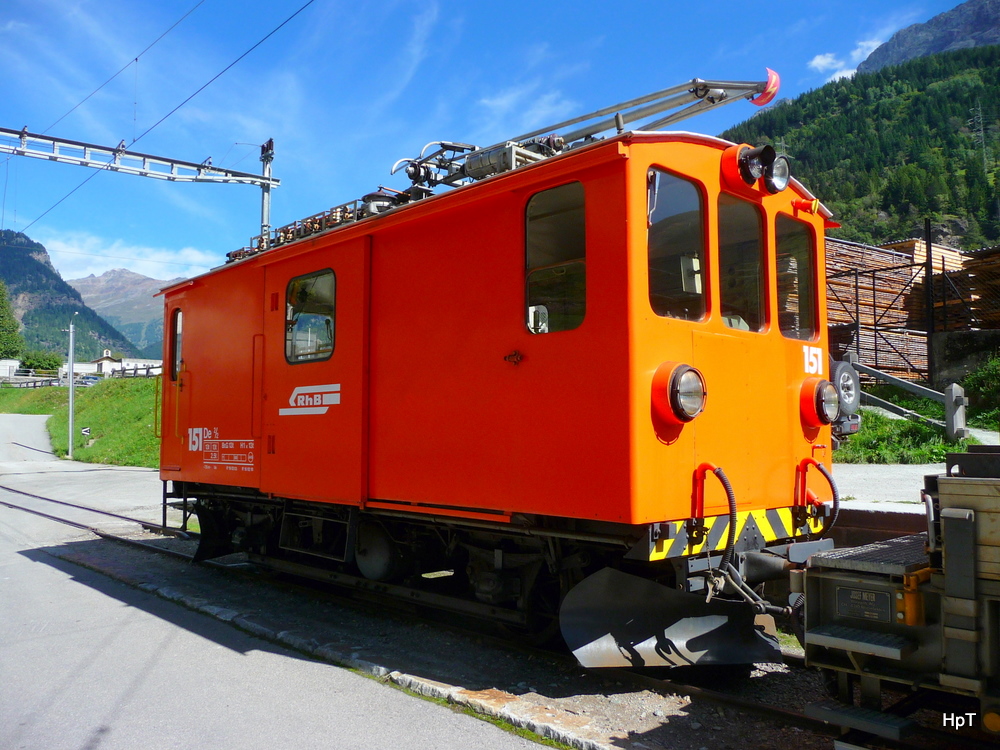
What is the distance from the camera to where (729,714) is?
160 inches

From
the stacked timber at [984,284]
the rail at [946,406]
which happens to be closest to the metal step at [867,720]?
the rail at [946,406]

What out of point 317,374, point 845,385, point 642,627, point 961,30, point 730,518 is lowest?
point 642,627

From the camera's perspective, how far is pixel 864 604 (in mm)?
3264

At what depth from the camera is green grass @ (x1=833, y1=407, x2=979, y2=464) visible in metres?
12.5

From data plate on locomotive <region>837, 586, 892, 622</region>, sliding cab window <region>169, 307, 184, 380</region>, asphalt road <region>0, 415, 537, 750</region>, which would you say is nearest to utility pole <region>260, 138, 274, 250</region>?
sliding cab window <region>169, 307, 184, 380</region>

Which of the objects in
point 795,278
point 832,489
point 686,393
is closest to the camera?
point 686,393

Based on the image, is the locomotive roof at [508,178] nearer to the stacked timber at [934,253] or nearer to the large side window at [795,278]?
the large side window at [795,278]

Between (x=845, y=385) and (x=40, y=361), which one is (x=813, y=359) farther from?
(x=40, y=361)

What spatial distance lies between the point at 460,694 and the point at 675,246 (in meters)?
2.92

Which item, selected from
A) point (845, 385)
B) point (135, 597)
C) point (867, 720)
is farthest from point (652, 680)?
point (135, 597)

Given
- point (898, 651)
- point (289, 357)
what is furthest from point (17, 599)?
point (898, 651)

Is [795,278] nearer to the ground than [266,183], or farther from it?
nearer to the ground

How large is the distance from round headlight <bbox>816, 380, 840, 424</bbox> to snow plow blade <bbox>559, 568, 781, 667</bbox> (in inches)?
61.1

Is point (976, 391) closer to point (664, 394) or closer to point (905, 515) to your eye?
Answer: point (905, 515)
